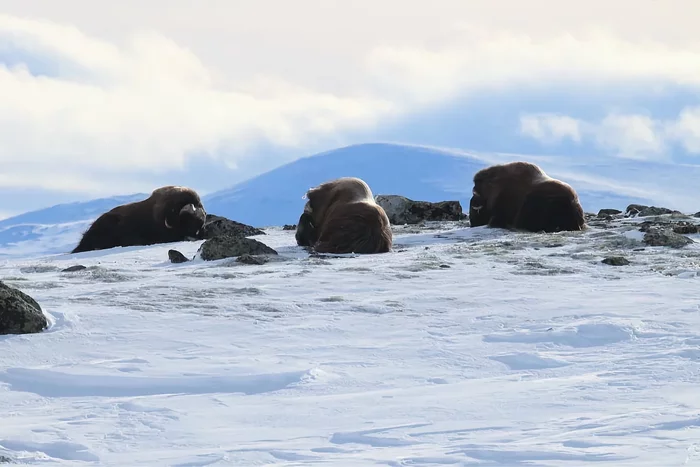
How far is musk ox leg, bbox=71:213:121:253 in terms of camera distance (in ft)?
59.4

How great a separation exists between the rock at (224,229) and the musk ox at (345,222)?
2.95 metres

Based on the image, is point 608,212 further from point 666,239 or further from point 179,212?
point 179,212

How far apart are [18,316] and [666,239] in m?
9.71

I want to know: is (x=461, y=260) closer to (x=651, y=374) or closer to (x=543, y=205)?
(x=543, y=205)

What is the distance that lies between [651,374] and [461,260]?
654cm

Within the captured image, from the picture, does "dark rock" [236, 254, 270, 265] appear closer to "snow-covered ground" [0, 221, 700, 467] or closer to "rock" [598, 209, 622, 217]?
"snow-covered ground" [0, 221, 700, 467]

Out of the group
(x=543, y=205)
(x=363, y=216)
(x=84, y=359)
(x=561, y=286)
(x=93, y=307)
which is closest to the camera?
(x=84, y=359)

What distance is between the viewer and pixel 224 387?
251 inches

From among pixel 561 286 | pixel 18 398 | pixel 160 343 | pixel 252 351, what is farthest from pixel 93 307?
pixel 561 286

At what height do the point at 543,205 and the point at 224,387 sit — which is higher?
the point at 543,205

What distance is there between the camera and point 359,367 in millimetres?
6891

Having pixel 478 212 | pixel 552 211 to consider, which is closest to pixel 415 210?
pixel 478 212

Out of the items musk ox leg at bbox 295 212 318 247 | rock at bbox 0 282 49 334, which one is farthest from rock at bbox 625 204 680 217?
rock at bbox 0 282 49 334

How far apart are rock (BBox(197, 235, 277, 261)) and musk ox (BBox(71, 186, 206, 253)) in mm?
4878
